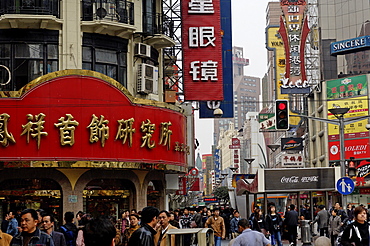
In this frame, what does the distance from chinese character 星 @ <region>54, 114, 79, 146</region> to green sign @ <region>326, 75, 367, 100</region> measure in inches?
1862

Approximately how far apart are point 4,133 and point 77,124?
9.18ft

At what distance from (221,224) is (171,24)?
13443mm

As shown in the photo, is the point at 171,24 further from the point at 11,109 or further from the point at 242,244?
the point at 242,244

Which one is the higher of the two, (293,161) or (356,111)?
(356,111)

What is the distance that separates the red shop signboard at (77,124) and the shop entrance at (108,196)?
2.07 m

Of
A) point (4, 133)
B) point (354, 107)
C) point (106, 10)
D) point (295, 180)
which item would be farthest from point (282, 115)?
point (354, 107)

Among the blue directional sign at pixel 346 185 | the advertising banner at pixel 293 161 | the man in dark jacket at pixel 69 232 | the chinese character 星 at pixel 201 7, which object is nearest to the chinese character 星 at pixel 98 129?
the chinese character 星 at pixel 201 7

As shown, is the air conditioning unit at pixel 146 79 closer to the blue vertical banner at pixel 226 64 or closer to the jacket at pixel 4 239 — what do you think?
the blue vertical banner at pixel 226 64

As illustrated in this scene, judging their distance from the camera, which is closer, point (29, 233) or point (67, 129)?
point (29, 233)

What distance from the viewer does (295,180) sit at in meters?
28.5

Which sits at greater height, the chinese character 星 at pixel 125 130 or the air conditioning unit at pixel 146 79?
the air conditioning unit at pixel 146 79

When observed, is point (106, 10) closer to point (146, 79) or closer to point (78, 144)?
point (146, 79)

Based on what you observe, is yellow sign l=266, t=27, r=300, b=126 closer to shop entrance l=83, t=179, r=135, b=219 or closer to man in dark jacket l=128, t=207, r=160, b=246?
shop entrance l=83, t=179, r=135, b=219

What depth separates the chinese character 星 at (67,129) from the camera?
27250mm
